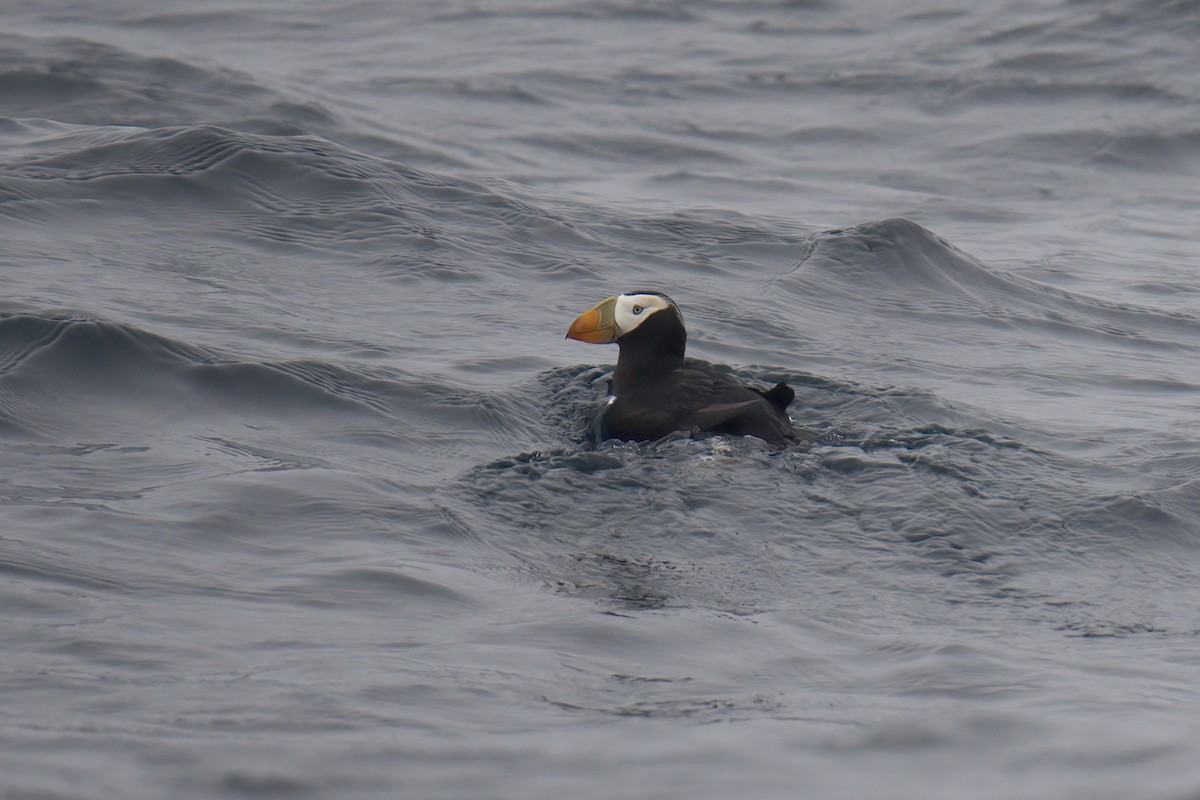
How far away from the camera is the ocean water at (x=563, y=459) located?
3799mm

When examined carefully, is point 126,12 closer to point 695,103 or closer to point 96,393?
point 695,103

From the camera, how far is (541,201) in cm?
1168

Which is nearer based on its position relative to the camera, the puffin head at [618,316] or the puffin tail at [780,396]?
the puffin tail at [780,396]

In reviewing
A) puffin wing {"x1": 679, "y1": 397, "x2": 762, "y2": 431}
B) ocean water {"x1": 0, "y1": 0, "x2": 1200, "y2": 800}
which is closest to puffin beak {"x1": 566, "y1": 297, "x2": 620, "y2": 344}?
ocean water {"x1": 0, "y1": 0, "x2": 1200, "y2": 800}

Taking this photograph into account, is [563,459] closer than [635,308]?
Yes

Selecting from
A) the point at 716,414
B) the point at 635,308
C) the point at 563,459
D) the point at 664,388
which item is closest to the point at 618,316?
the point at 635,308

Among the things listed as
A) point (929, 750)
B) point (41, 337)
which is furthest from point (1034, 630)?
point (41, 337)

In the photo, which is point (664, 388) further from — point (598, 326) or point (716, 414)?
point (598, 326)

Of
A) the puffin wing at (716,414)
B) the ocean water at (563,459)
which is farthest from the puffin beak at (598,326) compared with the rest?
the puffin wing at (716,414)

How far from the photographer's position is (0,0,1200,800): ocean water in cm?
380

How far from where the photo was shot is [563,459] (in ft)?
21.4

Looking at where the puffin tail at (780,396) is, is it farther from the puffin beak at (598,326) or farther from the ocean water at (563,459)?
the puffin beak at (598,326)

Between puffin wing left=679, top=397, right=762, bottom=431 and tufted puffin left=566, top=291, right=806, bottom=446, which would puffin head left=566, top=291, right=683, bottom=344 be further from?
puffin wing left=679, top=397, right=762, bottom=431

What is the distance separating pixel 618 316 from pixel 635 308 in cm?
10
